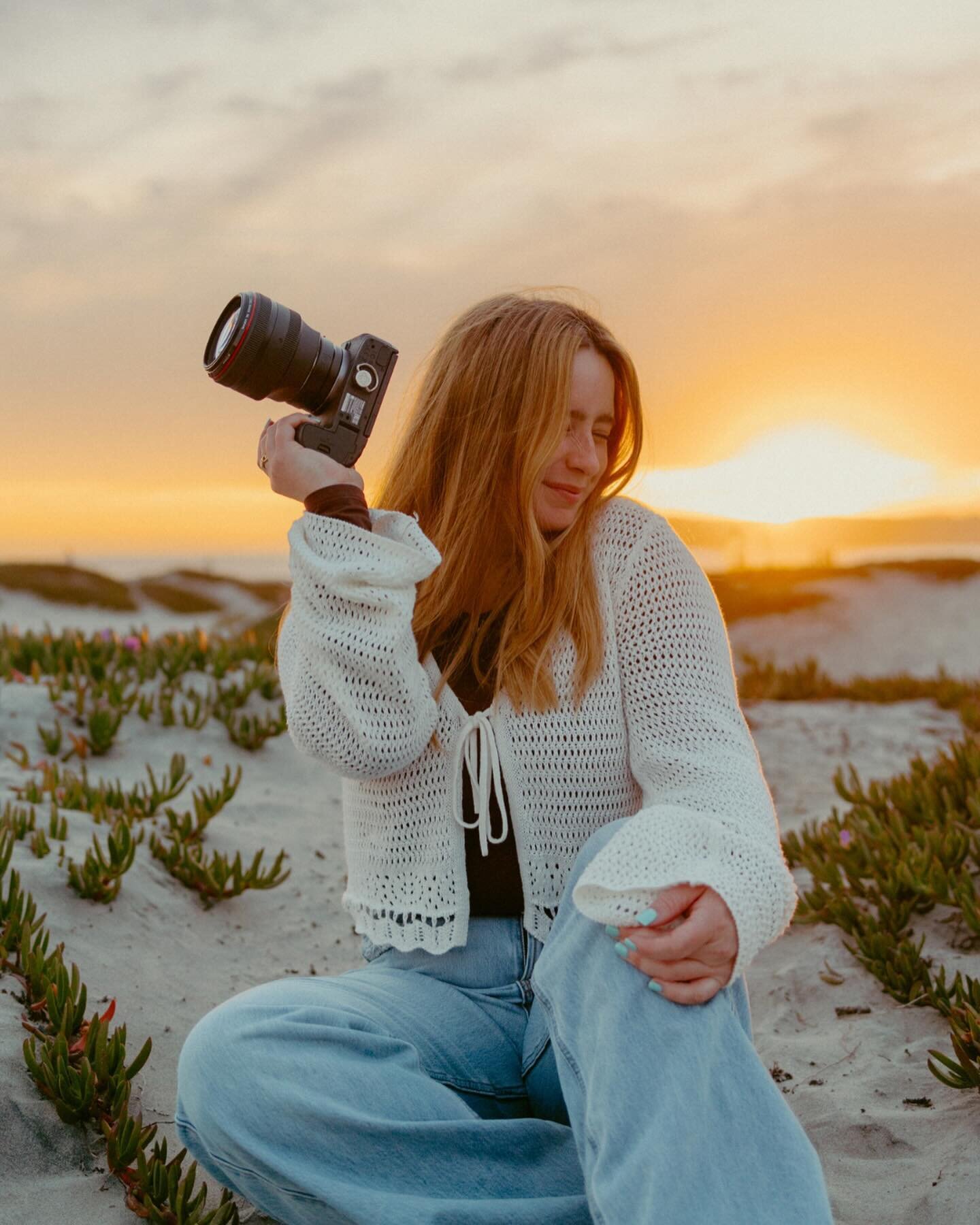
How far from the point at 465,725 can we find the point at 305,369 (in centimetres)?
80

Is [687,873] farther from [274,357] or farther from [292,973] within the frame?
[292,973]

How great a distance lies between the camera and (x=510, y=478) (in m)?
2.38

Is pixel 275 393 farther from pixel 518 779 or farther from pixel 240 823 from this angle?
pixel 240 823

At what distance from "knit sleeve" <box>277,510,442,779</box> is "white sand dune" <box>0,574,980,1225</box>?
923mm

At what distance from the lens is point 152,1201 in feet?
6.75

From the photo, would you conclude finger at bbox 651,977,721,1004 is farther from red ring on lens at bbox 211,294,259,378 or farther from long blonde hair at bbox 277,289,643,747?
red ring on lens at bbox 211,294,259,378

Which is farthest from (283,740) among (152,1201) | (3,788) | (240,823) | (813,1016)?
(152,1201)

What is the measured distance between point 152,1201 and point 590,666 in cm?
124

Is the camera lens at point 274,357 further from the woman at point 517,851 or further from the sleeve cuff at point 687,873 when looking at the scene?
the sleeve cuff at point 687,873

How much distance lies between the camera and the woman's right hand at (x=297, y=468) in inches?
90.7

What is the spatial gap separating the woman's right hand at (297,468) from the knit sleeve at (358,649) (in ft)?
0.45

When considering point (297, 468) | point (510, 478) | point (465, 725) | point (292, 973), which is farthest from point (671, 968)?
point (292, 973)

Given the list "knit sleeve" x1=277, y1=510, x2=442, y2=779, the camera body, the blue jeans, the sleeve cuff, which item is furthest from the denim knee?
the camera body

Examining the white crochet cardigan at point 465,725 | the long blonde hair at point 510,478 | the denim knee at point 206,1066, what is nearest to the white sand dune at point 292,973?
the denim knee at point 206,1066
